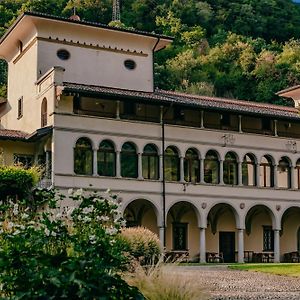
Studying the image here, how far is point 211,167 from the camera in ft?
129

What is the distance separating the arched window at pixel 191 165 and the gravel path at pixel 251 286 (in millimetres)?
13473

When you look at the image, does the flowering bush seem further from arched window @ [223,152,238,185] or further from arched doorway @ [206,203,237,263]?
arched doorway @ [206,203,237,263]

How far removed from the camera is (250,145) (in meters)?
40.1

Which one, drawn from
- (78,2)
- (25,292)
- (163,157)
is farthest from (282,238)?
(78,2)

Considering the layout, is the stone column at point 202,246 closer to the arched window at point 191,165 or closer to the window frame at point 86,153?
the arched window at point 191,165

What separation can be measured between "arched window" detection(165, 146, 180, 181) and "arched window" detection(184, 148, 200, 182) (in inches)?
24.6

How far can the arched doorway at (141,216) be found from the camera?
3869 cm

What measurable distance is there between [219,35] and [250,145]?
5294 cm

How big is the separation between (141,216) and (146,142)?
14.8 ft

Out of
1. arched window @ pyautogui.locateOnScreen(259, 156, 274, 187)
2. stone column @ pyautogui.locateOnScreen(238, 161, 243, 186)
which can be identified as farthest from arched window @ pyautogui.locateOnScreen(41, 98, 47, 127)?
arched window @ pyautogui.locateOnScreen(259, 156, 274, 187)

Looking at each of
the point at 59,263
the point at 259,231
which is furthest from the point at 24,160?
the point at 59,263

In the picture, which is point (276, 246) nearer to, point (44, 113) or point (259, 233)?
point (259, 233)

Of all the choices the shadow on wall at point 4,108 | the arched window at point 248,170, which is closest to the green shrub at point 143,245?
the arched window at point 248,170

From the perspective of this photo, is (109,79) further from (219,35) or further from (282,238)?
(219,35)
